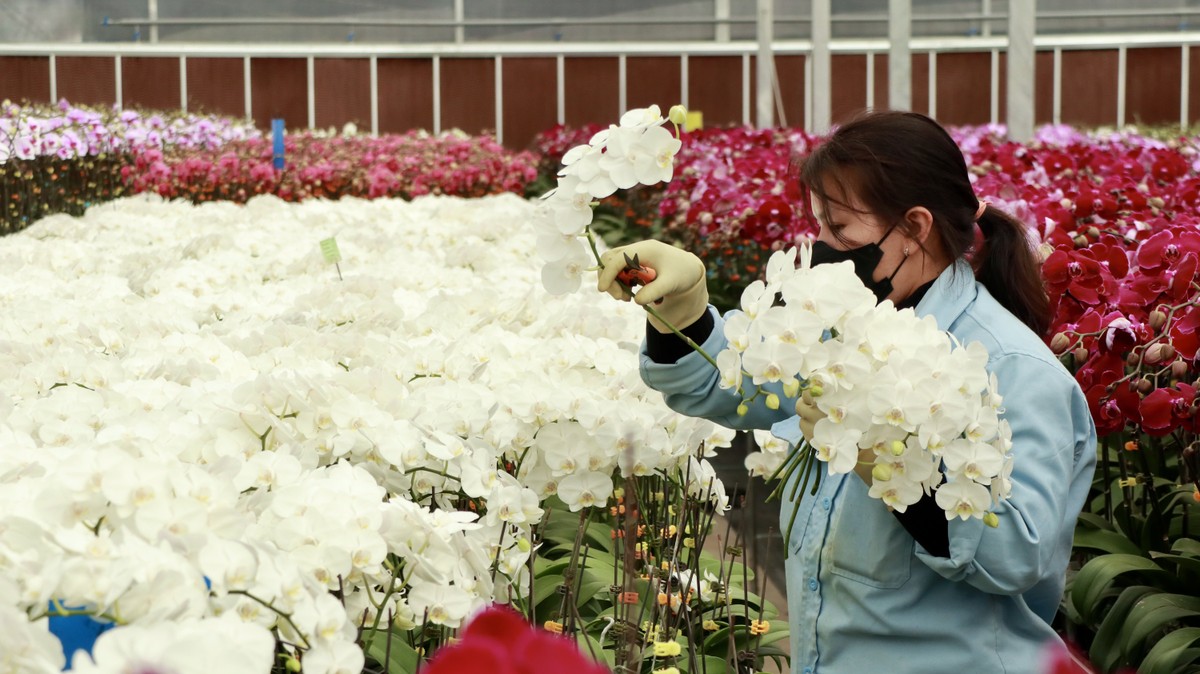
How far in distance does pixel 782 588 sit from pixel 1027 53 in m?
5.10

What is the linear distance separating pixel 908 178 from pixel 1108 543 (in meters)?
2.10

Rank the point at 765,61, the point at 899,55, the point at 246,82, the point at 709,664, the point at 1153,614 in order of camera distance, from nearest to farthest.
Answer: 1. the point at 709,664
2. the point at 1153,614
3. the point at 899,55
4. the point at 765,61
5. the point at 246,82

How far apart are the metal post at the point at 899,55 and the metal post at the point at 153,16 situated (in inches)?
568

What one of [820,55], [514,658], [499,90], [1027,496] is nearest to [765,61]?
[820,55]

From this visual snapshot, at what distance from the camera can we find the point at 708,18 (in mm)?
21750

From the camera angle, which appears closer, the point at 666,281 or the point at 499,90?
the point at 666,281

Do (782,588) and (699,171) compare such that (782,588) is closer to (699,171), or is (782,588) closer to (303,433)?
(303,433)

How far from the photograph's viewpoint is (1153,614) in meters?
3.31

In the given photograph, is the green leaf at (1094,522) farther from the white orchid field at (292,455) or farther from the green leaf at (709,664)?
the green leaf at (709,664)

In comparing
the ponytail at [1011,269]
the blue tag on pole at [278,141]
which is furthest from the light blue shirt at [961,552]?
the blue tag on pole at [278,141]

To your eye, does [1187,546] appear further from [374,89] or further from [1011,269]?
[374,89]

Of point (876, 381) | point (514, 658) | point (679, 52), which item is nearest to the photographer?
point (514, 658)

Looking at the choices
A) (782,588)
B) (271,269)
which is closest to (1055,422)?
(782,588)

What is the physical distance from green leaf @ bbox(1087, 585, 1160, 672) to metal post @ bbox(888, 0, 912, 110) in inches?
243
